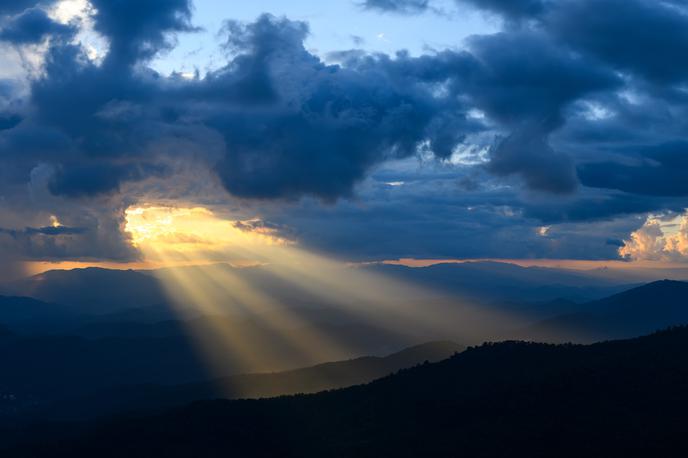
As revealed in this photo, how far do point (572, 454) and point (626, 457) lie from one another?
1595cm

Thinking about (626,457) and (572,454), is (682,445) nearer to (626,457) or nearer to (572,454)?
(626,457)

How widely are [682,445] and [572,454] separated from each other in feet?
91.5

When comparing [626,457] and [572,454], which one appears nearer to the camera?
[626,457]

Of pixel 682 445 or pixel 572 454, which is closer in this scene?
pixel 682 445

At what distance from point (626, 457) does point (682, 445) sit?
13995 mm

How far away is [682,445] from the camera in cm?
18575

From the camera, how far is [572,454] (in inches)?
7854

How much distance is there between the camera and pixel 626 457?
187375 millimetres

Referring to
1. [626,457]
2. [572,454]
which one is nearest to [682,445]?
[626,457]
